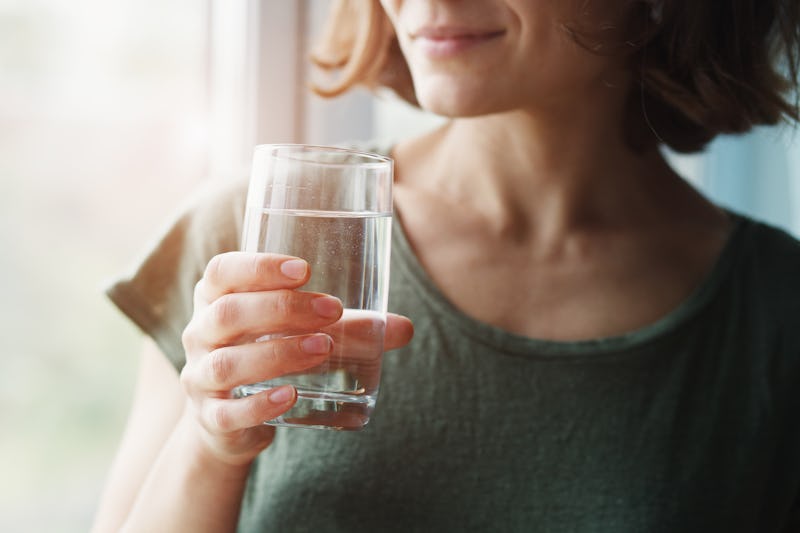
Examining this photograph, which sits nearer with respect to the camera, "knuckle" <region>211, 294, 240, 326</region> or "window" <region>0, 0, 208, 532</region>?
"knuckle" <region>211, 294, 240, 326</region>

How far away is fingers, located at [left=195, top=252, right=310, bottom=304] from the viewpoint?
2.16 ft

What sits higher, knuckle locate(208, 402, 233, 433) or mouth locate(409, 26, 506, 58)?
mouth locate(409, 26, 506, 58)

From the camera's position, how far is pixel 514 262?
117 centimetres

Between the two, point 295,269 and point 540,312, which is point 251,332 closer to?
point 295,269

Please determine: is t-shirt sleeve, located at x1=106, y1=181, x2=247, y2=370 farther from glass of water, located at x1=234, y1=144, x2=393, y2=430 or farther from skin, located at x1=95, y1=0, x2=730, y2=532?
glass of water, located at x1=234, y1=144, x2=393, y2=430

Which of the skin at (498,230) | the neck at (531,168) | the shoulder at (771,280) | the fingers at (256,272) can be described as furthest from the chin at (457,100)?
the shoulder at (771,280)

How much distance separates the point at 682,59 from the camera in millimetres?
1101

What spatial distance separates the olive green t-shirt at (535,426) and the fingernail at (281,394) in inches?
13.7

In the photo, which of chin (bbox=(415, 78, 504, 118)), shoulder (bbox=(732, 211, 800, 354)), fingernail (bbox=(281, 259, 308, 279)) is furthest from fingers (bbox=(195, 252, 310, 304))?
shoulder (bbox=(732, 211, 800, 354))

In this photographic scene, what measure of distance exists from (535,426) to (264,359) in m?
0.50

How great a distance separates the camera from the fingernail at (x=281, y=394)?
2.25 feet

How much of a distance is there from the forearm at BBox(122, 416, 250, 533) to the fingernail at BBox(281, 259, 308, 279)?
0.86 feet

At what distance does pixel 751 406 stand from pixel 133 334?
93 centimetres

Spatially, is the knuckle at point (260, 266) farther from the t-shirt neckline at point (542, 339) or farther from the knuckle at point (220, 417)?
the t-shirt neckline at point (542, 339)
